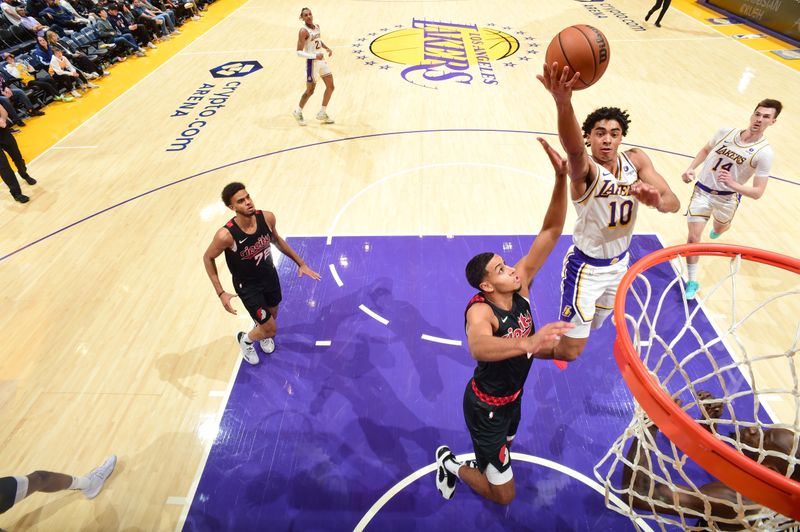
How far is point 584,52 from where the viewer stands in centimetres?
312

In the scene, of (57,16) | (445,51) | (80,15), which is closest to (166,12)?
(80,15)

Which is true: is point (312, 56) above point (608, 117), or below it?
below

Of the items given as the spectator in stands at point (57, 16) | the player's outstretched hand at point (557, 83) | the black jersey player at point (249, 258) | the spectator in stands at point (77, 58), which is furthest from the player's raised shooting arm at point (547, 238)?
the spectator in stands at point (57, 16)

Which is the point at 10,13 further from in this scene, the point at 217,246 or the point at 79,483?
the point at 79,483

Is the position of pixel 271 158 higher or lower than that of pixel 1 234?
higher

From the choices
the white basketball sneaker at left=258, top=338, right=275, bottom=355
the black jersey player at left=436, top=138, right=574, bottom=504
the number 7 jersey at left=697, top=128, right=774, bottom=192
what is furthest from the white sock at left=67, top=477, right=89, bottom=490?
the number 7 jersey at left=697, top=128, right=774, bottom=192

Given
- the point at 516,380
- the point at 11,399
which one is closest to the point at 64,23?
the point at 11,399

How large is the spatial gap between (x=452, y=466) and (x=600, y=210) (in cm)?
216

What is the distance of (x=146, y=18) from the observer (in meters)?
12.4

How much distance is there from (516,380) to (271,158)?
610cm

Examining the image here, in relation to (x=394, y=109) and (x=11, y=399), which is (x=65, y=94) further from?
(x=11, y=399)

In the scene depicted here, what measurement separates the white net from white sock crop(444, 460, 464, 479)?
98 cm

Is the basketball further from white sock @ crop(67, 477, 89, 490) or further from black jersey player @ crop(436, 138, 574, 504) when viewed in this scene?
white sock @ crop(67, 477, 89, 490)

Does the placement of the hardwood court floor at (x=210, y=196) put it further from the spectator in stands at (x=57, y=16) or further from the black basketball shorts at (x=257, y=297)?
the spectator in stands at (x=57, y=16)
